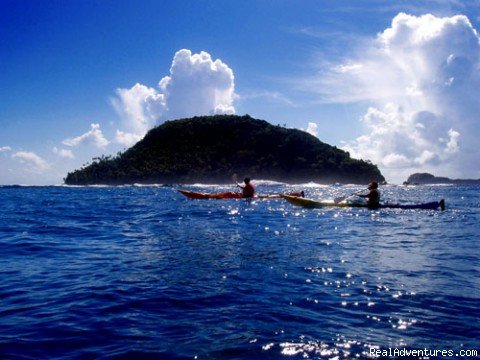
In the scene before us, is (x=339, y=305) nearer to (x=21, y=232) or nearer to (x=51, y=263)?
(x=51, y=263)

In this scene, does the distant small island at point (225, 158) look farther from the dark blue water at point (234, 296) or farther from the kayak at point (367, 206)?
the dark blue water at point (234, 296)

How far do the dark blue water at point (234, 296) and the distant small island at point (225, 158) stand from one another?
14113 centimetres

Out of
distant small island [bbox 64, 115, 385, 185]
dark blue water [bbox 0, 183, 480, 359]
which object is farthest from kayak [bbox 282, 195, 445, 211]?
distant small island [bbox 64, 115, 385, 185]

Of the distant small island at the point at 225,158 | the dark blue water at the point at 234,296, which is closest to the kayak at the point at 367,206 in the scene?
the dark blue water at the point at 234,296

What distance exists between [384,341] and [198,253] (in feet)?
24.8

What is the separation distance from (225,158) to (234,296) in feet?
524

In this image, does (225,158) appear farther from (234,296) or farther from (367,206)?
(234,296)

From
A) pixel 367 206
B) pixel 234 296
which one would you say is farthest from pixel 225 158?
pixel 234 296

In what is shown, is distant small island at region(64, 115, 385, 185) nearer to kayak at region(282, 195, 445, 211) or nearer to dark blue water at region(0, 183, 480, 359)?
kayak at region(282, 195, 445, 211)

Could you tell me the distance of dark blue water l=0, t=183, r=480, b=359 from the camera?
236 inches

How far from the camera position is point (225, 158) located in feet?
550

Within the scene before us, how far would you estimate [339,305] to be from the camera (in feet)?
25.5

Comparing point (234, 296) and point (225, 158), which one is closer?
point (234, 296)

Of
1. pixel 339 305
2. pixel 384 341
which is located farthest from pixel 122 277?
pixel 384 341
